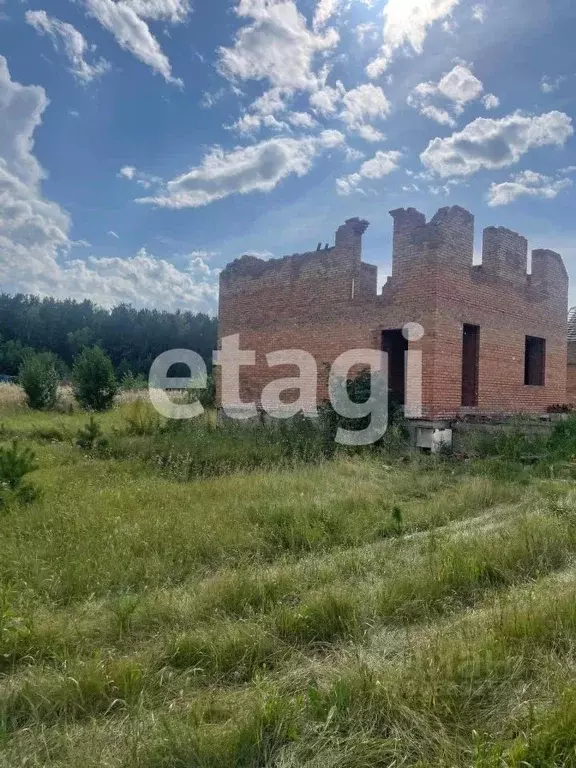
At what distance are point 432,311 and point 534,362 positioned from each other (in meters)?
5.37

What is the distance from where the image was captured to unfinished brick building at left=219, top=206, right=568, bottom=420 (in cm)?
1091

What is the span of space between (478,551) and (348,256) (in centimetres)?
911

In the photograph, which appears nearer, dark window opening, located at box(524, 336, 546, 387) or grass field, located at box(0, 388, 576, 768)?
grass field, located at box(0, 388, 576, 768)

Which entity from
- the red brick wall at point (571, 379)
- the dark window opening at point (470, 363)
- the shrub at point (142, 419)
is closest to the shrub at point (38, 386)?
the shrub at point (142, 419)

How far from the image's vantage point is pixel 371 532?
17.6 feet

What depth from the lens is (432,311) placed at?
1073 cm

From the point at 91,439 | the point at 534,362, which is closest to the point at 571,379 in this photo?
the point at 534,362

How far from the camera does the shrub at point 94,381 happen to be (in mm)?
19922

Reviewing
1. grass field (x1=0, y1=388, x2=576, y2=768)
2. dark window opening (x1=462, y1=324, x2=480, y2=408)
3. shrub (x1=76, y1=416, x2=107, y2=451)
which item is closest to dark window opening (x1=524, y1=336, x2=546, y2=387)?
dark window opening (x1=462, y1=324, x2=480, y2=408)

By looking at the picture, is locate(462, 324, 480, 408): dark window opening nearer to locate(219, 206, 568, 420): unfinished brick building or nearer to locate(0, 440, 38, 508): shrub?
locate(219, 206, 568, 420): unfinished brick building

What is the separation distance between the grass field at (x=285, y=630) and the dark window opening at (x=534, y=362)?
8.35 meters

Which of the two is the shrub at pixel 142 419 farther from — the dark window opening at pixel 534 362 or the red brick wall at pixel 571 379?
the red brick wall at pixel 571 379

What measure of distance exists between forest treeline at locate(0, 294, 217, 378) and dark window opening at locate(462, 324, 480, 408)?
4913cm

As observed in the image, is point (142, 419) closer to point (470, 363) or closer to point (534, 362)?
point (470, 363)
